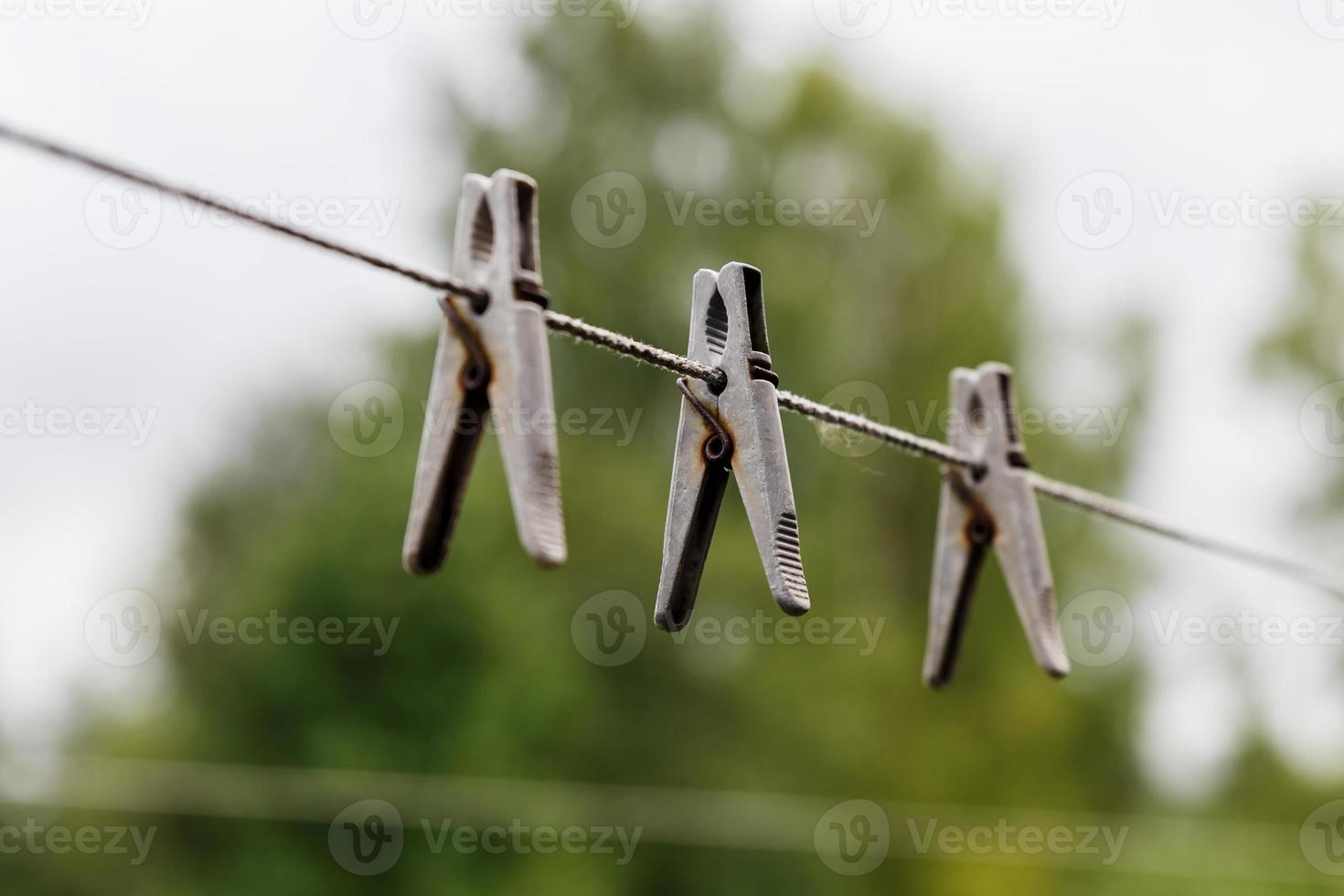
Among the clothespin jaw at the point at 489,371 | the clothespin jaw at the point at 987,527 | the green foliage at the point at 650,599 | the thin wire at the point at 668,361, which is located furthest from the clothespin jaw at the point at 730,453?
the green foliage at the point at 650,599

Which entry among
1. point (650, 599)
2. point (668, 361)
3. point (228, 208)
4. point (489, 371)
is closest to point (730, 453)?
point (668, 361)

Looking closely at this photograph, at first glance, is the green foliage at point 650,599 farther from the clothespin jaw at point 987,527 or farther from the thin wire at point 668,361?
the clothespin jaw at point 987,527

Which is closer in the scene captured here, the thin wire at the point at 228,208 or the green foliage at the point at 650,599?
the thin wire at the point at 228,208

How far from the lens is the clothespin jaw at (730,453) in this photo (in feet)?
5.74

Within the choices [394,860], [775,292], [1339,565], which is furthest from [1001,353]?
[394,860]

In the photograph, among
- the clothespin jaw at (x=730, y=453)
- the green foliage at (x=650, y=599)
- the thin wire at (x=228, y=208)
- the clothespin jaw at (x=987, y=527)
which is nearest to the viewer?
the thin wire at (x=228, y=208)

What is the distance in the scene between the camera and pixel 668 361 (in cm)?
178

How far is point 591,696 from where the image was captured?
32.7 ft

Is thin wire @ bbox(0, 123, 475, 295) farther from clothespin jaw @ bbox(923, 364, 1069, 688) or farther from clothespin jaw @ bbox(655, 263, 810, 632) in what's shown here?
clothespin jaw @ bbox(923, 364, 1069, 688)

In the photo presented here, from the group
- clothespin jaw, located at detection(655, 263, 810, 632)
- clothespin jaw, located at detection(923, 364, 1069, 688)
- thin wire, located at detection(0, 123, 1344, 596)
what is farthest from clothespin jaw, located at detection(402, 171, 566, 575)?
clothespin jaw, located at detection(923, 364, 1069, 688)

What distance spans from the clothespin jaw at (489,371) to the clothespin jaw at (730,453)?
0.85 feet

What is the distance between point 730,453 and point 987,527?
33.9 inches

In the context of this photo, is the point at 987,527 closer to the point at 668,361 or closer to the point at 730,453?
the point at 730,453

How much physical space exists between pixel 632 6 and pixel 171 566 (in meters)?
7.28
